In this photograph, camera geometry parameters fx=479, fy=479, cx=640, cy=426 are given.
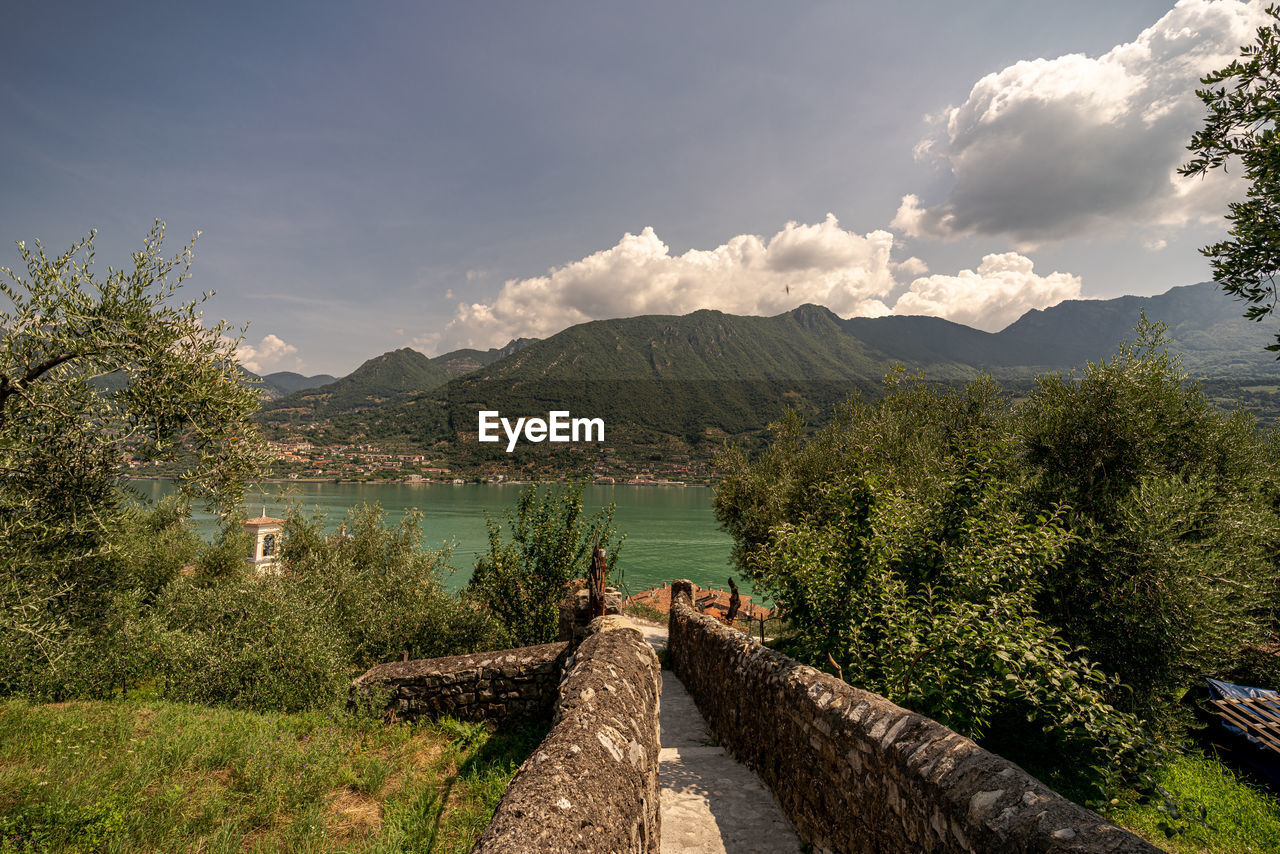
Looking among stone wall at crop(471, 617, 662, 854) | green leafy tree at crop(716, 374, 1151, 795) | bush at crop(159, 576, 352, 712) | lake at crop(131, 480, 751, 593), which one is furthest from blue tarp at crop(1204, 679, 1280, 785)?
bush at crop(159, 576, 352, 712)

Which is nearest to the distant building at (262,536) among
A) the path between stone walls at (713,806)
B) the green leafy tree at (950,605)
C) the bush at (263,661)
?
the bush at (263,661)

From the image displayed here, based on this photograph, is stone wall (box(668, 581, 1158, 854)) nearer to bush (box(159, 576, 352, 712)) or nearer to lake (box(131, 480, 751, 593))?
bush (box(159, 576, 352, 712))

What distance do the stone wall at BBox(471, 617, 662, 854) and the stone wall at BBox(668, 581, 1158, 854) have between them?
1640 mm

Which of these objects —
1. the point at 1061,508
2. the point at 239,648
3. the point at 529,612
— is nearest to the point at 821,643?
the point at 1061,508

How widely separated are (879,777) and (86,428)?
31.3 ft

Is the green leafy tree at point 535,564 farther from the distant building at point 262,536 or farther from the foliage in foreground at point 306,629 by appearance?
the distant building at point 262,536

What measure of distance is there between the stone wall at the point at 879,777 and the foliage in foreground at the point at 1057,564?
0.83m

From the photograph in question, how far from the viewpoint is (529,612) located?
460 inches

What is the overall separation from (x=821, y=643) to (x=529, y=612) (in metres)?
7.84

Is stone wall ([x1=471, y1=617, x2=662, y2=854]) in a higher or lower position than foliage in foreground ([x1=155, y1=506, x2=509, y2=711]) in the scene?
higher

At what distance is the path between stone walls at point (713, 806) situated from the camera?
5.06m

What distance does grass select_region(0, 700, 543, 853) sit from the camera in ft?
13.4

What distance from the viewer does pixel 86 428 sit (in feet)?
19.9

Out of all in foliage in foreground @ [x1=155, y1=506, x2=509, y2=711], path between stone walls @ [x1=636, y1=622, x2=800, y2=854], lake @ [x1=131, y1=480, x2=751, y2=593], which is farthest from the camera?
lake @ [x1=131, y1=480, x2=751, y2=593]
